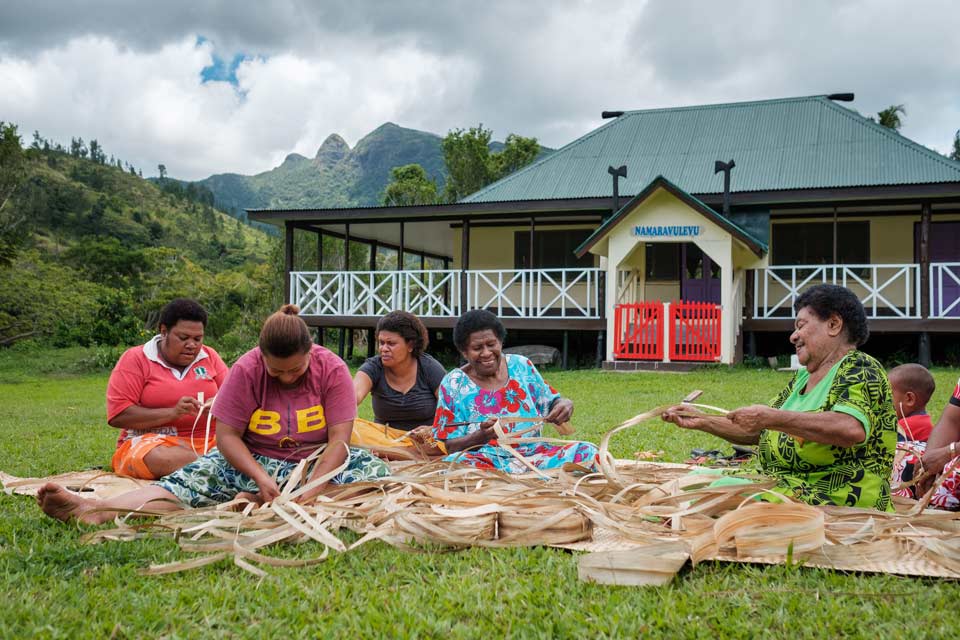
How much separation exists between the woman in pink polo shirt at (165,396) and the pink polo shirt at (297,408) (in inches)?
31.7

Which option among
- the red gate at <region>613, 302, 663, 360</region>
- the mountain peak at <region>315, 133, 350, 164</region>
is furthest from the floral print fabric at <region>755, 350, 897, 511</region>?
the mountain peak at <region>315, 133, 350, 164</region>

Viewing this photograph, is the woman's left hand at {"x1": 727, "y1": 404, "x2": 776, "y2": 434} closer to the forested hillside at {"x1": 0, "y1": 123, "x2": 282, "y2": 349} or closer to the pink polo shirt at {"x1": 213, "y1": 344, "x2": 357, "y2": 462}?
the pink polo shirt at {"x1": 213, "y1": 344, "x2": 357, "y2": 462}

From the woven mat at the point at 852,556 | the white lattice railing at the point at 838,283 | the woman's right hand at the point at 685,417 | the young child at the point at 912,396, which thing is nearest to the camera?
the woven mat at the point at 852,556

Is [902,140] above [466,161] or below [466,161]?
below

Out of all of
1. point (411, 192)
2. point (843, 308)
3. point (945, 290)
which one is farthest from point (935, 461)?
point (411, 192)

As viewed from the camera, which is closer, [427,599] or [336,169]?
[427,599]

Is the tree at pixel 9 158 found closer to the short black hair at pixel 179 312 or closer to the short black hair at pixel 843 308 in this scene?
the short black hair at pixel 179 312

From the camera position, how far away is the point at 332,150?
133 metres

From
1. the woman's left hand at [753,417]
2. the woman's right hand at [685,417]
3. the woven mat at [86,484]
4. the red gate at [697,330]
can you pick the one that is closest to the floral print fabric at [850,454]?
the woman's left hand at [753,417]

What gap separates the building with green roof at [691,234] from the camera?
44.4 ft

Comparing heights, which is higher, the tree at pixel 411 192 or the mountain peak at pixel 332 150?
the mountain peak at pixel 332 150

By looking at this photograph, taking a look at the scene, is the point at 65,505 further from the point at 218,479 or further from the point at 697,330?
the point at 697,330

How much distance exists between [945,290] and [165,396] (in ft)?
45.9

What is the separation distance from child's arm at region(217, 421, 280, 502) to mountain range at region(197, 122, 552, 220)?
4348 inches
